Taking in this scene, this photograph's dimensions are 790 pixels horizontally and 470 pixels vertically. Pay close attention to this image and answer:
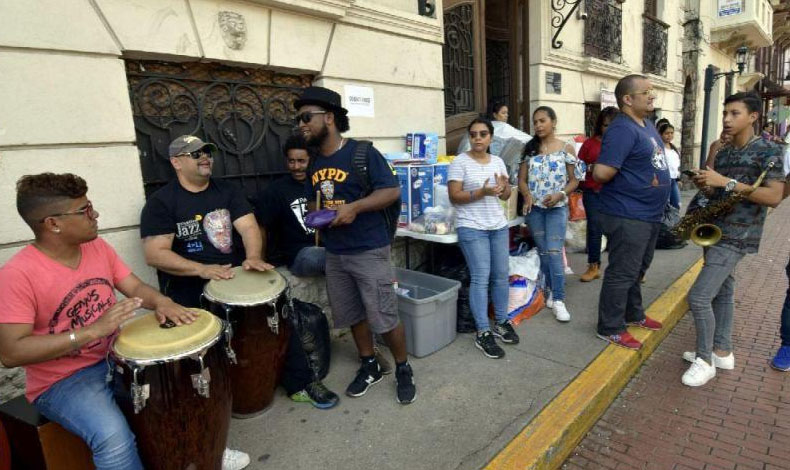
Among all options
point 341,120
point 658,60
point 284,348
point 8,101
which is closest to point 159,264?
point 284,348

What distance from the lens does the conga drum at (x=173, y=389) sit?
190 centimetres

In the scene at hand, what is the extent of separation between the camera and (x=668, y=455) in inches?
104

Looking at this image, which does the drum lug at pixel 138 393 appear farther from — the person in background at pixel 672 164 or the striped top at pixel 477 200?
the person in background at pixel 672 164

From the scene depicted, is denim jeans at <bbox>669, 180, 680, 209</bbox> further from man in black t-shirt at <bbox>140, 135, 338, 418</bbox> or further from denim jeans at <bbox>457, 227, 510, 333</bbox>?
man in black t-shirt at <bbox>140, 135, 338, 418</bbox>

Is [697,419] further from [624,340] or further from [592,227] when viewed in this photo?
[592,227]

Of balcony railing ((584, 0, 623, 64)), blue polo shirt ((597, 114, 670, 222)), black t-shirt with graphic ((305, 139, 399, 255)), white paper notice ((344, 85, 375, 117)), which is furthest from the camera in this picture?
balcony railing ((584, 0, 623, 64))

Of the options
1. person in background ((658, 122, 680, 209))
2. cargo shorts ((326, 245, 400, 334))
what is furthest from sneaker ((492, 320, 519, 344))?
person in background ((658, 122, 680, 209))

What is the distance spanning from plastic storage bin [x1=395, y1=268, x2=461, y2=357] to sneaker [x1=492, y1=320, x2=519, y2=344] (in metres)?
0.38

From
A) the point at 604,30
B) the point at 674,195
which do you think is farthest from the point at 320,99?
the point at 604,30

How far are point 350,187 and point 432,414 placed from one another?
5.09ft

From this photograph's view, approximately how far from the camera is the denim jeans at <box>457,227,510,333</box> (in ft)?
12.2

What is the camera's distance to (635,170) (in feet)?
11.2

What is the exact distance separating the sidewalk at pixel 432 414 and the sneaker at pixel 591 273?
57.9 inches

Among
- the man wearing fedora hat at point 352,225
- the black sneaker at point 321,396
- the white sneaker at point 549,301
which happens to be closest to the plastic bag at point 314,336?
the black sneaker at point 321,396
